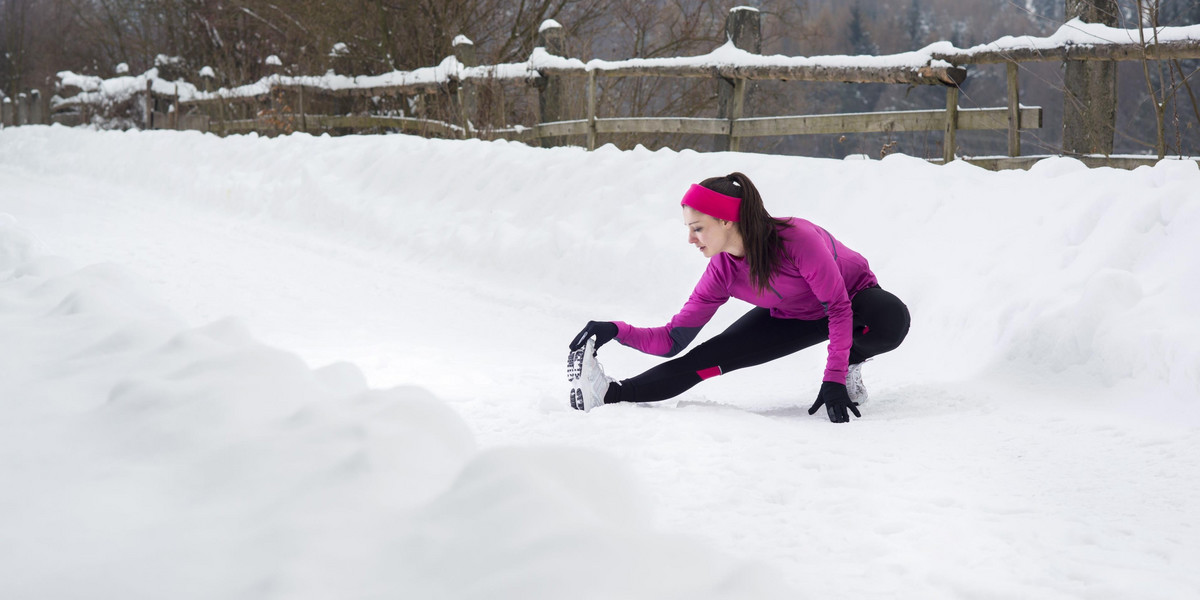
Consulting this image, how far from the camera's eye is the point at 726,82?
8352 mm

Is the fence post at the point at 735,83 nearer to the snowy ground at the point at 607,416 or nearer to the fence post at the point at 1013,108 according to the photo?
the snowy ground at the point at 607,416

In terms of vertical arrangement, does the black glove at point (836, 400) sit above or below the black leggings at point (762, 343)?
below

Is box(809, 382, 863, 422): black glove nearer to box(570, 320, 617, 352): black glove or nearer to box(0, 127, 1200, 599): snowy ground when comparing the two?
box(0, 127, 1200, 599): snowy ground

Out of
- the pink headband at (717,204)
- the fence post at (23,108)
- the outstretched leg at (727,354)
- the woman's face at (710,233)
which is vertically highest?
the fence post at (23,108)

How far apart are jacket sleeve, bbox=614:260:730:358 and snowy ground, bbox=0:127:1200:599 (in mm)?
263

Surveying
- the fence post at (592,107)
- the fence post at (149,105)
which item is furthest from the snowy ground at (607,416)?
the fence post at (149,105)

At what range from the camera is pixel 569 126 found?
991 cm

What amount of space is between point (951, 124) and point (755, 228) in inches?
149

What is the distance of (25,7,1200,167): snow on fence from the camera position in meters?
6.05

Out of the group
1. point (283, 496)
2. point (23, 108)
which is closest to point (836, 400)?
point (283, 496)

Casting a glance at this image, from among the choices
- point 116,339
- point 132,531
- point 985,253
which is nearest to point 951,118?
point 985,253

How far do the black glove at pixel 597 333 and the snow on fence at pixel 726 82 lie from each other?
3845mm

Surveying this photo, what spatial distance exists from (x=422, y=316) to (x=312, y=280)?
3.68 ft

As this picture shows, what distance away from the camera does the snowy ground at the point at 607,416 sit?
181 centimetres
